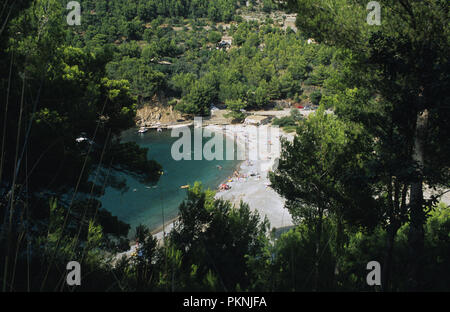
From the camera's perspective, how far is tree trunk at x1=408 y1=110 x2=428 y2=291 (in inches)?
168

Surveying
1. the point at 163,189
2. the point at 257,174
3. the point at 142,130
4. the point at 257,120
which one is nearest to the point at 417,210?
the point at 163,189

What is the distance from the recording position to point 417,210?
4.26 m

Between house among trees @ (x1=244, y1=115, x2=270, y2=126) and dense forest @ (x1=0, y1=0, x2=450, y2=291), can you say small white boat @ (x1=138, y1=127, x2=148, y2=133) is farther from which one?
dense forest @ (x1=0, y1=0, x2=450, y2=291)

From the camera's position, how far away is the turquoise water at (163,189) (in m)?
19.4

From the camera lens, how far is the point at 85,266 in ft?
10.6

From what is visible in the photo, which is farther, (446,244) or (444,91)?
(446,244)

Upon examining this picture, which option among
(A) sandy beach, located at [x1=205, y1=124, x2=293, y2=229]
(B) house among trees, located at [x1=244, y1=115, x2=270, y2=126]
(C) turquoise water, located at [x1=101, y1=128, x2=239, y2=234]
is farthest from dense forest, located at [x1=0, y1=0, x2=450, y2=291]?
(B) house among trees, located at [x1=244, y1=115, x2=270, y2=126]

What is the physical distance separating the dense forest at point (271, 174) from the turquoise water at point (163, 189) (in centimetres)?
673

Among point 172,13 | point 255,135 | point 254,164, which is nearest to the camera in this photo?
point 254,164

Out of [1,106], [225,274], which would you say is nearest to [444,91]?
[225,274]

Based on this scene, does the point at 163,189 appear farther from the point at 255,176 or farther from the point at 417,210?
the point at 417,210

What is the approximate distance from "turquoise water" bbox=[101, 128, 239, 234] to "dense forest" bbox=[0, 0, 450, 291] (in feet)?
22.1
